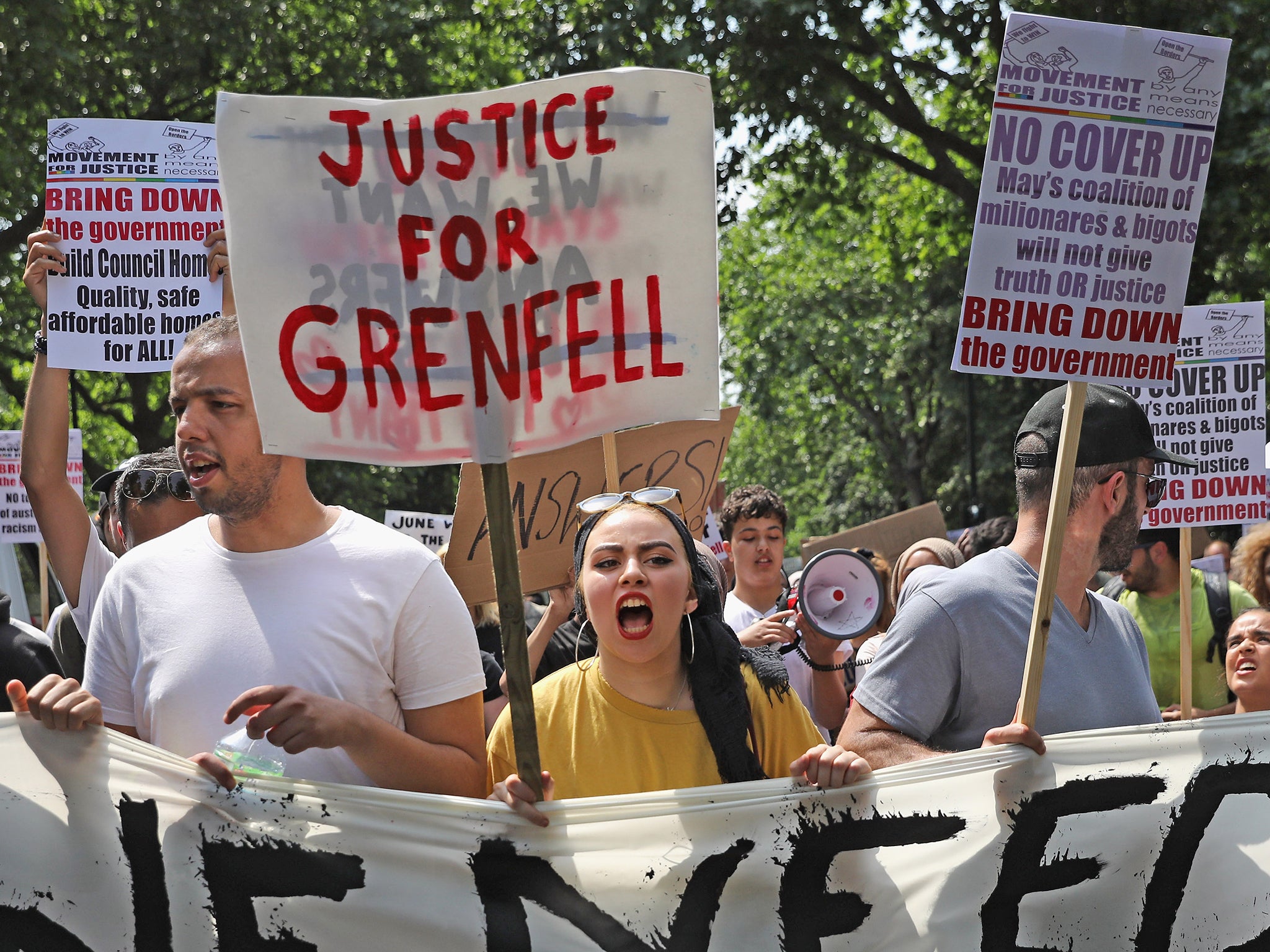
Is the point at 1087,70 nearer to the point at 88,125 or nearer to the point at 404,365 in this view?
the point at 404,365

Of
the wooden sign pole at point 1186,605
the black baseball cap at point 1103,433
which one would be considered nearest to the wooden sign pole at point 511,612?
the black baseball cap at point 1103,433

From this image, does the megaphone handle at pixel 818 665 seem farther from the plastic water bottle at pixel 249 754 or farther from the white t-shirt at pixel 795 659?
the plastic water bottle at pixel 249 754

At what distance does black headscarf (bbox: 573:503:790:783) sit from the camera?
107 inches

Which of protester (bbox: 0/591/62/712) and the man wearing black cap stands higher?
the man wearing black cap

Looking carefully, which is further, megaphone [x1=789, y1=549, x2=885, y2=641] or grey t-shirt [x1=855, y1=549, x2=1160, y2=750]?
megaphone [x1=789, y1=549, x2=885, y2=641]

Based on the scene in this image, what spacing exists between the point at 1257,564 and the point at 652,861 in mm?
4226

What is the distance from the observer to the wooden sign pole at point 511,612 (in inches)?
96.4

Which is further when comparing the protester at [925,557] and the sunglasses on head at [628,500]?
the protester at [925,557]

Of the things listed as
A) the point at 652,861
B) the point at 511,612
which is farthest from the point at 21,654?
the point at 652,861

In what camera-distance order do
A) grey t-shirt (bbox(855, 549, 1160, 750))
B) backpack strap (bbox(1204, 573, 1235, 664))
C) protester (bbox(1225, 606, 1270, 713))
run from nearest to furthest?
grey t-shirt (bbox(855, 549, 1160, 750)), protester (bbox(1225, 606, 1270, 713)), backpack strap (bbox(1204, 573, 1235, 664))

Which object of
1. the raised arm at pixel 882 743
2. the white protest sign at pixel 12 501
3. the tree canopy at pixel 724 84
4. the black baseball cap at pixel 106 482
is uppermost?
the tree canopy at pixel 724 84

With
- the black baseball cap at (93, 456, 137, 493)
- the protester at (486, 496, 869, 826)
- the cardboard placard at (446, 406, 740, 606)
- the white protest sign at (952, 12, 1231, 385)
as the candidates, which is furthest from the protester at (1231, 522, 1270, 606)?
the black baseball cap at (93, 456, 137, 493)

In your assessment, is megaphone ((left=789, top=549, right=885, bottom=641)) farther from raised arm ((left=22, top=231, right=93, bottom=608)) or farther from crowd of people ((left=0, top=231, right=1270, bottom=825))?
raised arm ((left=22, top=231, right=93, bottom=608))

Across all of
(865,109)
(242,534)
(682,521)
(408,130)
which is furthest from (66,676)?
(865,109)
